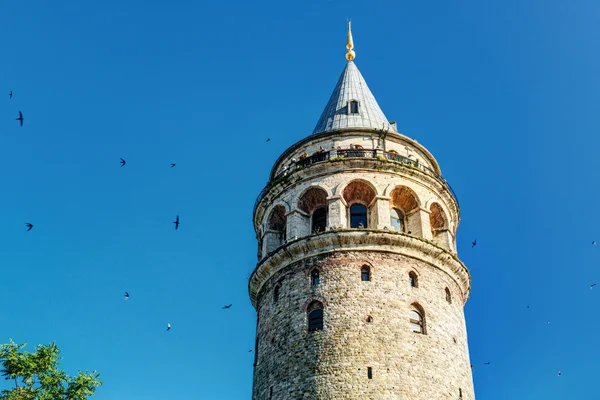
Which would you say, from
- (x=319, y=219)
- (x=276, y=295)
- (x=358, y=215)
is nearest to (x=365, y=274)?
(x=358, y=215)

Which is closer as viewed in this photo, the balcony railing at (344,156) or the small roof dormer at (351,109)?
the balcony railing at (344,156)

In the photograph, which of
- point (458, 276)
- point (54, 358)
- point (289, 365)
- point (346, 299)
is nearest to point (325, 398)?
point (289, 365)

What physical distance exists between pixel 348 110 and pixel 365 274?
11710 millimetres

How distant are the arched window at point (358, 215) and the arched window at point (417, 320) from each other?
4.94 meters

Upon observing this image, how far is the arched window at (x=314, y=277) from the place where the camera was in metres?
31.0

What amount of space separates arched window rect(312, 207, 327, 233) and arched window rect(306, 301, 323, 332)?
425 cm

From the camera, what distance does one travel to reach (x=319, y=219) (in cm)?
3438

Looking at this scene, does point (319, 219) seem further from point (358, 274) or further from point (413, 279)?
point (413, 279)

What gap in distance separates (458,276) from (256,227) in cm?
1060

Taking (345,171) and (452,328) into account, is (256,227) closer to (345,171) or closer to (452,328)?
(345,171)

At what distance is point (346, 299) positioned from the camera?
29828 mm

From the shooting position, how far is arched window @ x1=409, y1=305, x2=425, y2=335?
97.8ft

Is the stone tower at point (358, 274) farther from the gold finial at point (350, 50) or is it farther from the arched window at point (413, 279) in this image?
the gold finial at point (350, 50)

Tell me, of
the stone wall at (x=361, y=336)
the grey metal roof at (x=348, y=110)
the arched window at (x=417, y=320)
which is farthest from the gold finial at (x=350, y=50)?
the arched window at (x=417, y=320)
